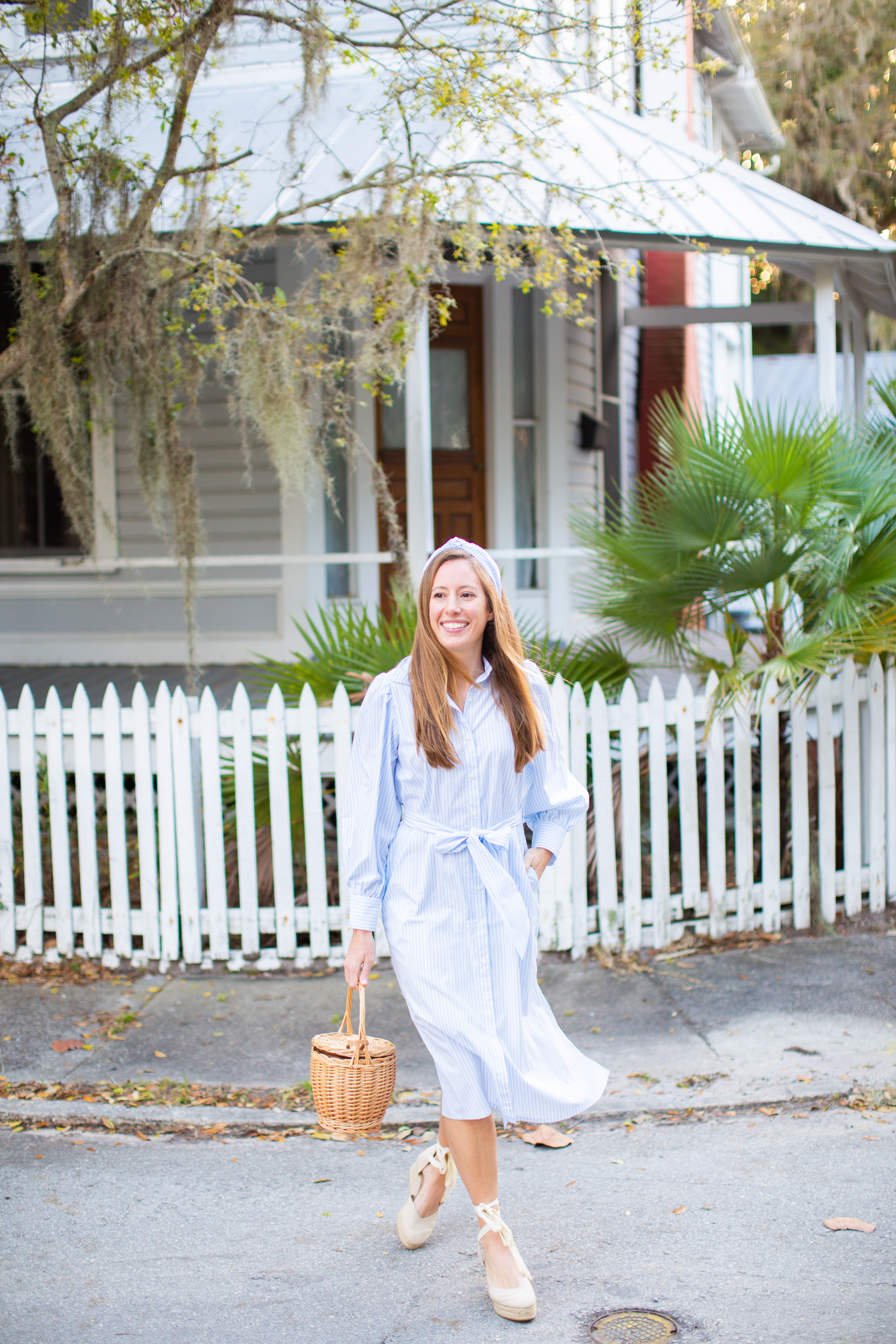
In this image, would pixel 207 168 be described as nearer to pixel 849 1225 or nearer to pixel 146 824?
pixel 146 824

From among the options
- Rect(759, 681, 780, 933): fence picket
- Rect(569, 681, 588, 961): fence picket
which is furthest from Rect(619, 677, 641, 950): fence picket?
Rect(759, 681, 780, 933): fence picket

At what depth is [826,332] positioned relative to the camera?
23.6 ft

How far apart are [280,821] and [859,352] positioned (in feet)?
23.5

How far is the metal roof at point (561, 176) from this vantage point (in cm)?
643

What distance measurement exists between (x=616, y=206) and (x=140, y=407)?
2.76 metres

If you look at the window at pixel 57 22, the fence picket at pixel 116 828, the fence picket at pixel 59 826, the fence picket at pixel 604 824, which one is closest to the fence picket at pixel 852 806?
the fence picket at pixel 604 824

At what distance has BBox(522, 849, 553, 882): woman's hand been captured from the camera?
308 centimetres

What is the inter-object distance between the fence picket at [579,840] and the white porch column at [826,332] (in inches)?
120

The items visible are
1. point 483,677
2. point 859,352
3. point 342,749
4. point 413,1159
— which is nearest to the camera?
point 483,677

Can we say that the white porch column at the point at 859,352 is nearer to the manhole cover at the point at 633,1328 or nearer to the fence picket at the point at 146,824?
the fence picket at the point at 146,824

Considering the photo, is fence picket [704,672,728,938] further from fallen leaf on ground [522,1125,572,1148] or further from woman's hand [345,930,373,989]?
woman's hand [345,930,373,989]

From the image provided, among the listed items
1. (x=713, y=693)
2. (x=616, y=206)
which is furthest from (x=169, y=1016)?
(x=616, y=206)

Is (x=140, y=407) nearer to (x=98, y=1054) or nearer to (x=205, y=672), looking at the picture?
(x=205, y=672)

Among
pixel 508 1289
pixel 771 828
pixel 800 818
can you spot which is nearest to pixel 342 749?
pixel 771 828
